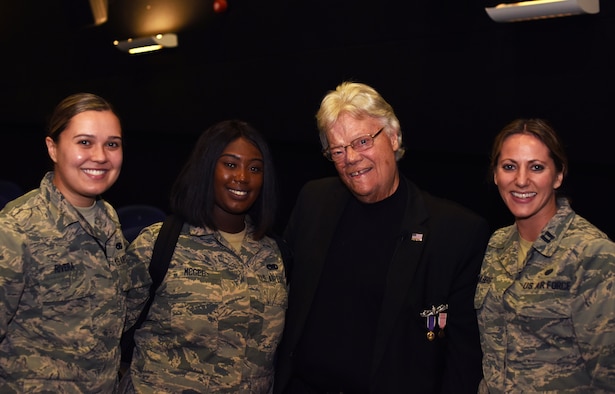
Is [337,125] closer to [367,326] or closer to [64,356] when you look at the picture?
[367,326]

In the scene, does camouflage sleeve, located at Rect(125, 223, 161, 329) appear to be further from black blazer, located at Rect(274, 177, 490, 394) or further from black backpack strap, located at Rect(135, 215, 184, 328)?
black blazer, located at Rect(274, 177, 490, 394)

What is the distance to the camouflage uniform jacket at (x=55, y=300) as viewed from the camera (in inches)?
83.7

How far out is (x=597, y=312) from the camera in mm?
2057

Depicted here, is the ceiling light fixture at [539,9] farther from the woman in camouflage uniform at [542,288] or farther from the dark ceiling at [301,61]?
the woman in camouflage uniform at [542,288]

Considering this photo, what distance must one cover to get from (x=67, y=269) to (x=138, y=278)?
0.34 meters

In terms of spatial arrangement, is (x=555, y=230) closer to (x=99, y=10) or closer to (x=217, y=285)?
(x=217, y=285)

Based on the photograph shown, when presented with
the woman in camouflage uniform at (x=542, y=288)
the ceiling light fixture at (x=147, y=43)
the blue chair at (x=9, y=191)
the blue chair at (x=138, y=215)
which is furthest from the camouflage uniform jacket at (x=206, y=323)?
the ceiling light fixture at (x=147, y=43)

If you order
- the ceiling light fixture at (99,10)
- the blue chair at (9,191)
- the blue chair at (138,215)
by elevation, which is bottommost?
the blue chair at (138,215)

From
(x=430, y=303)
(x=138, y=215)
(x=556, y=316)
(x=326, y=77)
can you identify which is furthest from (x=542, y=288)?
(x=326, y=77)

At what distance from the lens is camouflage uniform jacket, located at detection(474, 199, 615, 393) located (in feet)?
6.75

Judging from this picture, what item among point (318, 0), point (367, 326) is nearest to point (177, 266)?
point (367, 326)

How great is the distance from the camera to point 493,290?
7.66 ft

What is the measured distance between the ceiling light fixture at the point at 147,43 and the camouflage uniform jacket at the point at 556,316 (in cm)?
448

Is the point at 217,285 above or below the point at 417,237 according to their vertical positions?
below
